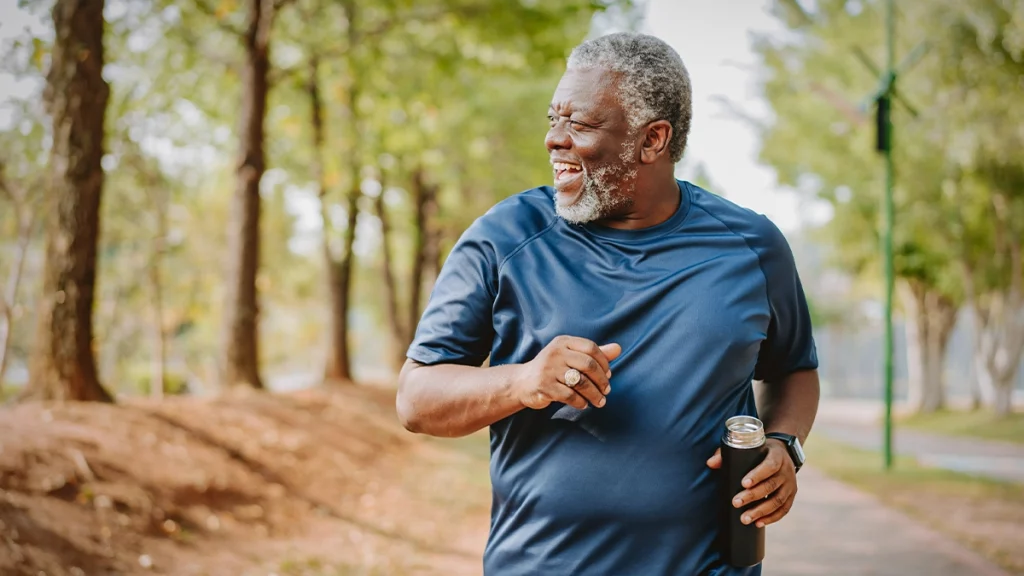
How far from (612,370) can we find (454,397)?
37 cm

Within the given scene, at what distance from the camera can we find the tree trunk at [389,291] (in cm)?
2314

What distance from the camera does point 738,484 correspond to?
2068 millimetres

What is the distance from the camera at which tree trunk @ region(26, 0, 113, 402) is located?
776 cm

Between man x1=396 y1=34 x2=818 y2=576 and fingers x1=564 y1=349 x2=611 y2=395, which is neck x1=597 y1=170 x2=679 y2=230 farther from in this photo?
fingers x1=564 y1=349 x2=611 y2=395

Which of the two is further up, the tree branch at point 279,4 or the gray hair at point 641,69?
the tree branch at point 279,4

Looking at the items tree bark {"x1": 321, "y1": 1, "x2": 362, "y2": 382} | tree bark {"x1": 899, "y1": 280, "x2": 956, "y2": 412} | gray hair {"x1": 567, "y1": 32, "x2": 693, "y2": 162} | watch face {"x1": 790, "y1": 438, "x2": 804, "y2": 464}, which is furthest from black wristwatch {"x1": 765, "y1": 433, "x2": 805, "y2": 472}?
tree bark {"x1": 899, "y1": 280, "x2": 956, "y2": 412}

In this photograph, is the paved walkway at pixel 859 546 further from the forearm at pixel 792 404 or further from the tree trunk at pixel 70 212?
the tree trunk at pixel 70 212

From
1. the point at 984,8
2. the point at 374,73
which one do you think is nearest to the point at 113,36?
the point at 374,73

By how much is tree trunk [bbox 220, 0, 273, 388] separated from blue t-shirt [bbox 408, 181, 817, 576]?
10336mm

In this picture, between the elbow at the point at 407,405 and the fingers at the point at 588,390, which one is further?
the elbow at the point at 407,405

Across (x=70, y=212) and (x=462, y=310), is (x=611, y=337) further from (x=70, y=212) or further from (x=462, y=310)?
→ (x=70, y=212)

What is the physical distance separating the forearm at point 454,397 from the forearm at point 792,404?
2.84ft

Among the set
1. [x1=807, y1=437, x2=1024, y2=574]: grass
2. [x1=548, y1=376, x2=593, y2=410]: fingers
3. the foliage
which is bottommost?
[x1=807, y1=437, x2=1024, y2=574]: grass

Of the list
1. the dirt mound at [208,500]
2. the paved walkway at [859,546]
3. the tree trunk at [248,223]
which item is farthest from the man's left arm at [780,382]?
the tree trunk at [248,223]
